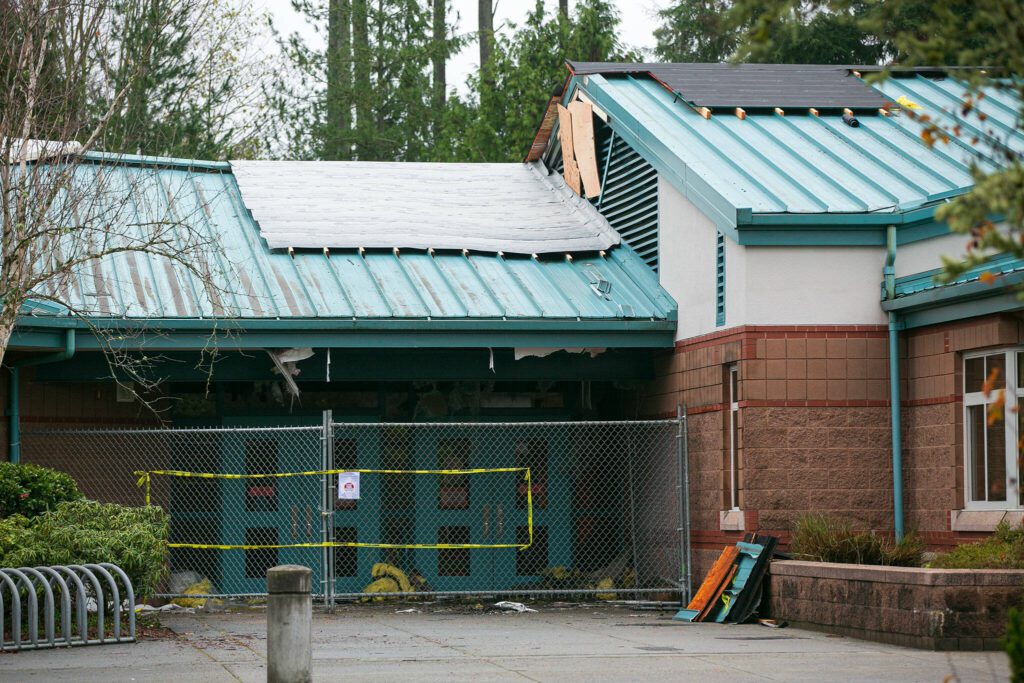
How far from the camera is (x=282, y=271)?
17734 mm

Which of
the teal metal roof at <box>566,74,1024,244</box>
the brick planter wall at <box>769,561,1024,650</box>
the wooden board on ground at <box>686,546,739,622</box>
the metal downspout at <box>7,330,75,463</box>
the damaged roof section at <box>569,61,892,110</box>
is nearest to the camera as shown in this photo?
the brick planter wall at <box>769,561,1024,650</box>

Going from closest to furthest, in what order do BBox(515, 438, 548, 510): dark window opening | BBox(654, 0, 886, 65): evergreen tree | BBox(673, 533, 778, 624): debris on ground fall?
BBox(673, 533, 778, 624): debris on ground < BBox(515, 438, 548, 510): dark window opening < BBox(654, 0, 886, 65): evergreen tree

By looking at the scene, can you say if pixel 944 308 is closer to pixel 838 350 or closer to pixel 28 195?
pixel 838 350

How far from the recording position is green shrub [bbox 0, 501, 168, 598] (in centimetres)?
1257

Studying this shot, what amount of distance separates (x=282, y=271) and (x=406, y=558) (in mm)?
4072

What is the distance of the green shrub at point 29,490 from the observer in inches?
536

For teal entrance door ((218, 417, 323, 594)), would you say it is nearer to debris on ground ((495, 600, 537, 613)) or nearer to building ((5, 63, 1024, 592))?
building ((5, 63, 1024, 592))

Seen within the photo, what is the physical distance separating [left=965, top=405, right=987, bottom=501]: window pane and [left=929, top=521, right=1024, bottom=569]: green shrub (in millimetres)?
979

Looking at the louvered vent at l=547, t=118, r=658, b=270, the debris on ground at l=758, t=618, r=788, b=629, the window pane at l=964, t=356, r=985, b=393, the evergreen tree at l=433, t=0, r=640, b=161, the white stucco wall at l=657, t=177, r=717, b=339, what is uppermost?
the evergreen tree at l=433, t=0, r=640, b=161

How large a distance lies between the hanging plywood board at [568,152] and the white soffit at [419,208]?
22 cm

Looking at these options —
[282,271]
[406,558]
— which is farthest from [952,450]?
[282,271]

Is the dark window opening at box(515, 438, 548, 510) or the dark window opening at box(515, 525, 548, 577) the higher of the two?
the dark window opening at box(515, 438, 548, 510)

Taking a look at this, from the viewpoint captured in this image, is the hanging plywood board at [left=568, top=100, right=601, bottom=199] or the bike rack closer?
the bike rack

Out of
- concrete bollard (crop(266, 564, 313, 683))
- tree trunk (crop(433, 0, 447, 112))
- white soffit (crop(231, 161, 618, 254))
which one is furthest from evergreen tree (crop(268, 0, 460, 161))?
concrete bollard (crop(266, 564, 313, 683))
